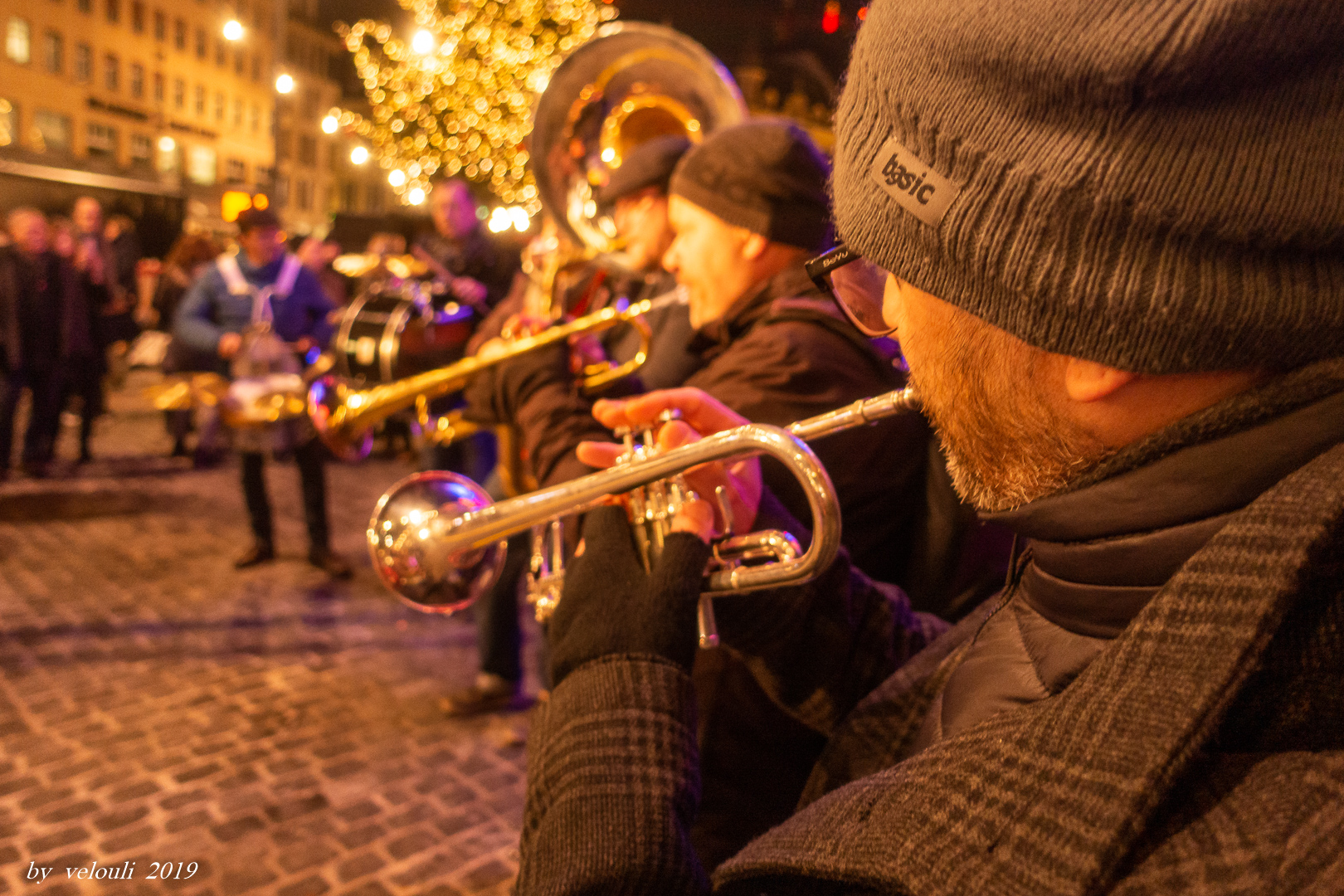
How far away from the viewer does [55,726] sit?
394cm

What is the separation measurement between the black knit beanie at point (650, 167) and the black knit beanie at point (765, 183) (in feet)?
3.85

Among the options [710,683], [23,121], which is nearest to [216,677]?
[710,683]

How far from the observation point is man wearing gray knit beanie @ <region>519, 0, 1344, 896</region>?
70 cm

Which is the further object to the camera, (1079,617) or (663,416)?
(663,416)

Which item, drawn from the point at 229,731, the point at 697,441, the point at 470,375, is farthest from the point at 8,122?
the point at 697,441

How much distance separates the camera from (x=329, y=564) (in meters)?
6.07

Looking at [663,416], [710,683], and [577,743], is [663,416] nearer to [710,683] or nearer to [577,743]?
[710,683]

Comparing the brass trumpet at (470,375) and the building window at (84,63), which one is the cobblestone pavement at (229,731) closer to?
the brass trumpet at (470,375)

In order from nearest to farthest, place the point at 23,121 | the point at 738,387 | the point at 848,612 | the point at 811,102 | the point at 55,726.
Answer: the point at 848,612 → the point at 738,387 → the point at 55,726 → the point at 811,102 → the point at 23,121

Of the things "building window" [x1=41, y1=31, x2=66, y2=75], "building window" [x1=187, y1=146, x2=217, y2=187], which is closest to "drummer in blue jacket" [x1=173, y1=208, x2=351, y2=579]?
"building window" [x1=41, y1=31, x2=66, y2=75]

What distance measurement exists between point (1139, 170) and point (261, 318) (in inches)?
246

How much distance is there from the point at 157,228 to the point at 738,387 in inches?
792

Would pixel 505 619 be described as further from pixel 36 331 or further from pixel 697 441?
pixel 36 331

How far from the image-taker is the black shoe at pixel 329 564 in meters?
6.04
